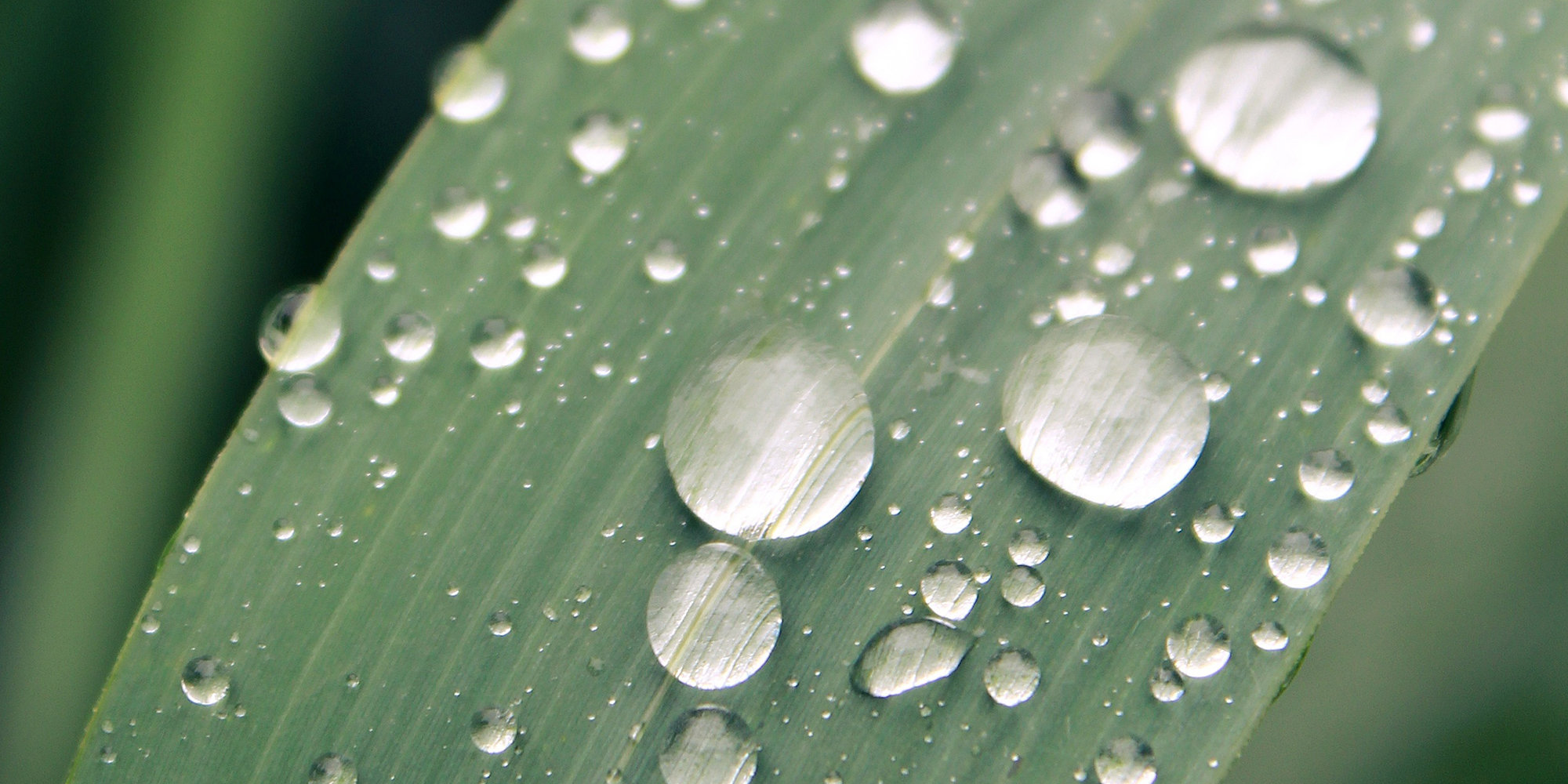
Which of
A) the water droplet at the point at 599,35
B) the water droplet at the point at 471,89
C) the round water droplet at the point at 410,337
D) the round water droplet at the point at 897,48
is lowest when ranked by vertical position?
the round water droplet at the point at 410,337

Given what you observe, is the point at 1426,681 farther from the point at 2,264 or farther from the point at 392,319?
the point at 2,264

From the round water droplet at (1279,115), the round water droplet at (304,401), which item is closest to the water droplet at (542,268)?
the round water droplet at (304,401)

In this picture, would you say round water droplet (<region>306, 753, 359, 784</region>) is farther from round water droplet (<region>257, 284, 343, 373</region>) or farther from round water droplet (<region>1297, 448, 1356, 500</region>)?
round water droplet (<region>1297, 448, 1356, 500</region>)

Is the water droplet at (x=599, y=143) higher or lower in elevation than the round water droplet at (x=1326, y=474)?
lower

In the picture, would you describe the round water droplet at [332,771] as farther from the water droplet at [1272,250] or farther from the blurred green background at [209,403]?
the blurred green background at [209,403]

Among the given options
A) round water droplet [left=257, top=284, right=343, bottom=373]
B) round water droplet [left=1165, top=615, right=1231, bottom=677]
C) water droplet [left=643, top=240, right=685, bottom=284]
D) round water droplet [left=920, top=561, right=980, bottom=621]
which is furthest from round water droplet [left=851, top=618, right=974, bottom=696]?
round water droplet [left=257, top=284, right=343, bottom=373]

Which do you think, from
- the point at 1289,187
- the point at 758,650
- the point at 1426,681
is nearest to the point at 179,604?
the point at 758,650

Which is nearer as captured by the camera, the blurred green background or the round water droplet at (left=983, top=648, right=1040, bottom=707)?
the round water droplet at (left=983, top=648, right=1040, bottom=707)
